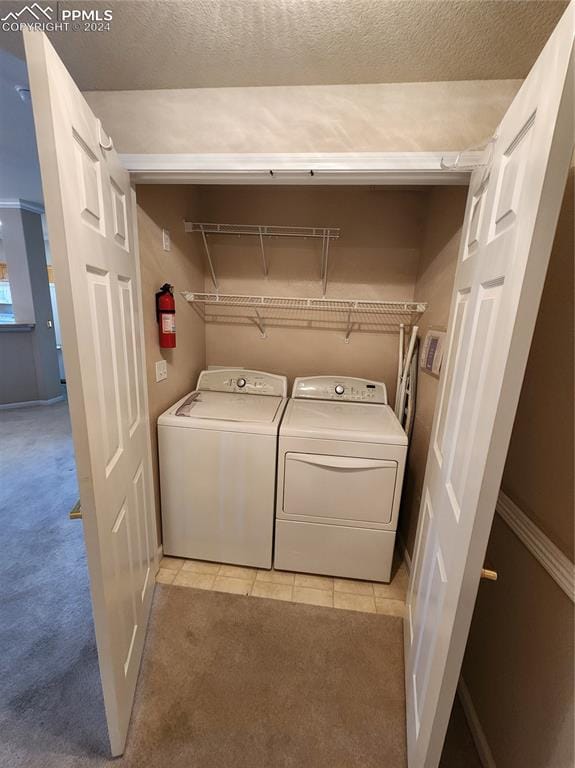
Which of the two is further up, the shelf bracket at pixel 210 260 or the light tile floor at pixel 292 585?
the shelf bracket at pixel 210 260

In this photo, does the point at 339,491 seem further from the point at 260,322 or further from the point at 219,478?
the point at 260,322

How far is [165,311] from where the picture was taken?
5.62 feet

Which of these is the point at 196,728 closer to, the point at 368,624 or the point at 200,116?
the point at 368,624

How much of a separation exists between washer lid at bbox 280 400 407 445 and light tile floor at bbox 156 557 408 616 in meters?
0.91

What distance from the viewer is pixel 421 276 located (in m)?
2.13

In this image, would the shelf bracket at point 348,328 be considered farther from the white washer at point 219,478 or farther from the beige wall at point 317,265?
the white washer at point 219,478

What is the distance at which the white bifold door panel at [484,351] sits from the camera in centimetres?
58

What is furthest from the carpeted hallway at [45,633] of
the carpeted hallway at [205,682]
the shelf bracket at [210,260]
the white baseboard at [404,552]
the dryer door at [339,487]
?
the shelf bracket at [210,260]

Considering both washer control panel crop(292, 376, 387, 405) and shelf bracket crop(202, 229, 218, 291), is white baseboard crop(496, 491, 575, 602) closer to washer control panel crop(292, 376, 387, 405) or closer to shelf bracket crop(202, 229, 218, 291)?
washer control panel crop(292, 376, 387, 405)

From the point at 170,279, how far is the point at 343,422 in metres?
1.30

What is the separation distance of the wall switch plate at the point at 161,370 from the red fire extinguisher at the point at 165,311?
126 millimetres

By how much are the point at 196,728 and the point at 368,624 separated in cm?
88
